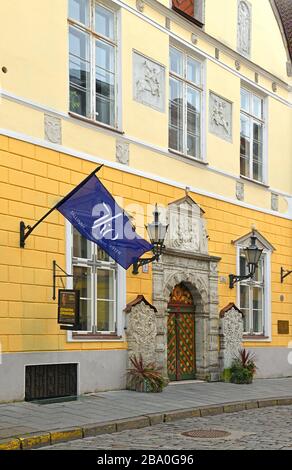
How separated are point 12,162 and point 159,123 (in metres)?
4.52

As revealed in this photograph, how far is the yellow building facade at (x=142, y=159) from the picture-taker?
12773mm

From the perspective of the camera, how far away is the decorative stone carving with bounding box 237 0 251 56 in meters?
19.3

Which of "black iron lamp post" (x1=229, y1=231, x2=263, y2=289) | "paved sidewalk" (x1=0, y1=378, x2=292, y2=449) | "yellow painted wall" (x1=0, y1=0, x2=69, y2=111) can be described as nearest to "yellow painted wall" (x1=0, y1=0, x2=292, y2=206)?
"yellow painted wall" (x1=0, y1=0, x2=69, y2=111)

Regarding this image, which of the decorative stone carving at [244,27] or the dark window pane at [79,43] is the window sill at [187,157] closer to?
the dark window pane at [79,43]

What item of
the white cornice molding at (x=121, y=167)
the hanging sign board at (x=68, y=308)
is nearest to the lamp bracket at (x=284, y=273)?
the white cornice molding at (x=121, y=167)

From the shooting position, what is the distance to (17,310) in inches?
491

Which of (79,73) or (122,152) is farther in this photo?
(122,152)

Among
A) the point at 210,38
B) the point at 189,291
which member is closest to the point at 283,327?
the point at 189,291

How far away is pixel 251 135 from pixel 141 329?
286 inches

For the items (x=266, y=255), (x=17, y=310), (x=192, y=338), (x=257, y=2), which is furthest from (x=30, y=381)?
(x=257, y=2)

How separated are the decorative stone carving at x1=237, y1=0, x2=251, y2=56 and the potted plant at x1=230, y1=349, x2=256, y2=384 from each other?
7642mm

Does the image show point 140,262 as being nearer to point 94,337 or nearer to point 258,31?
point 94,337

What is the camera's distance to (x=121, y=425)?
428 inches

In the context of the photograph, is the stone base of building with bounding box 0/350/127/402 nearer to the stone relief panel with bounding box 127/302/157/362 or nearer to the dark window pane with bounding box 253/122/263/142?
the stone relief panel with bounding box 127/302/157/362
